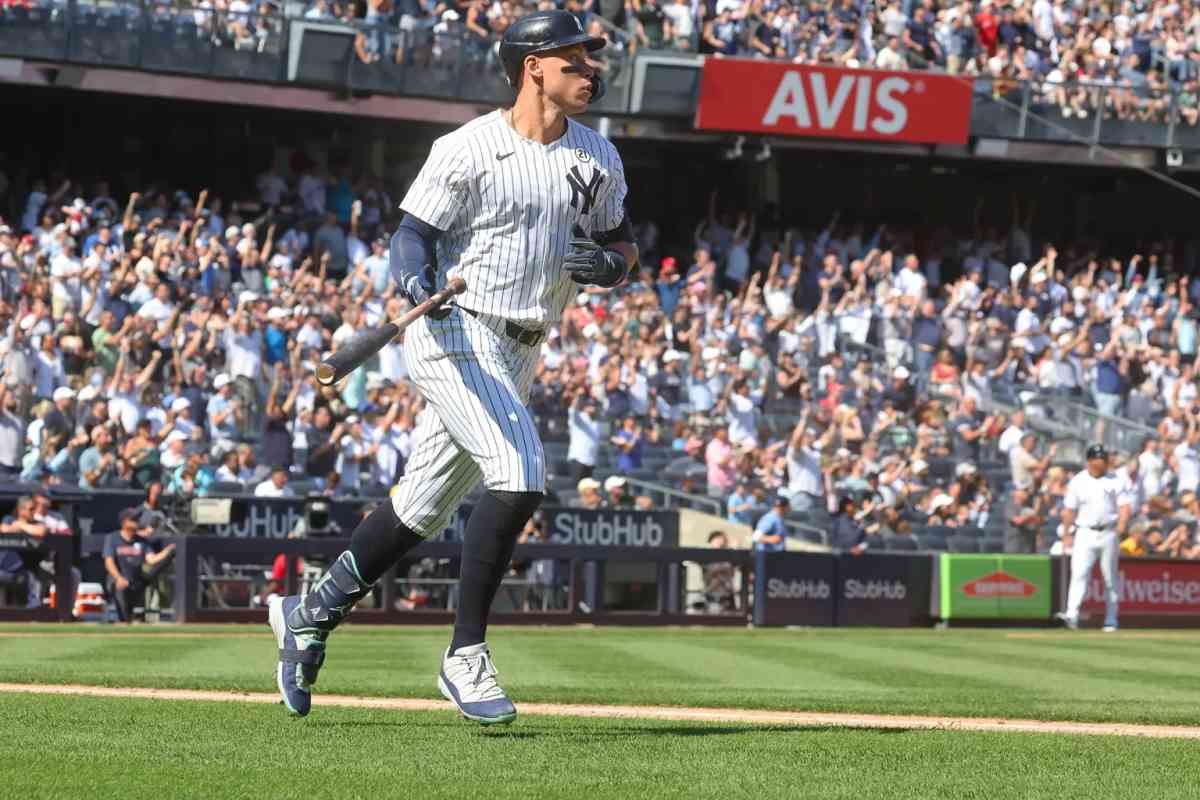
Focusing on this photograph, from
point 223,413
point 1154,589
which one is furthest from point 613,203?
point 1154,589

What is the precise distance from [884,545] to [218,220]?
860 cm

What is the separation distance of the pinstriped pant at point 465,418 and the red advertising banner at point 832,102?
71.9 feet

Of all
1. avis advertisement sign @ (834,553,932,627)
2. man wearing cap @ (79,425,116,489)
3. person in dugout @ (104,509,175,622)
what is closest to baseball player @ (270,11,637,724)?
person in dugout @ (104,509,175,622)

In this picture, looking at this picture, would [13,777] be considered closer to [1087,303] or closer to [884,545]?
[884,545]

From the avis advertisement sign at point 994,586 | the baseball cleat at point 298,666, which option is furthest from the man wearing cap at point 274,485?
the baseball cleat at point 298,666

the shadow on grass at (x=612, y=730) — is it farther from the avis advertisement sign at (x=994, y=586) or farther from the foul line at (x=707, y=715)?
the avis advertisement sign at (x=994, y=586)

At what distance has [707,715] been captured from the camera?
7254mm

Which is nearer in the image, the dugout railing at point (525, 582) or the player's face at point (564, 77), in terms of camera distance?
the player's face at point (564, 77)

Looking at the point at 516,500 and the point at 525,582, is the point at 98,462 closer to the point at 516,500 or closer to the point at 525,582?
the point at 525,582

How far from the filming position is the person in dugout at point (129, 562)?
16938 mm

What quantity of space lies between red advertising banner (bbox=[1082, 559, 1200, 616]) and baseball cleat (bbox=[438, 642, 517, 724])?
16156 millimetres

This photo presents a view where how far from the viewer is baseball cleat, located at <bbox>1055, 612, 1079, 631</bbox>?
19344mm

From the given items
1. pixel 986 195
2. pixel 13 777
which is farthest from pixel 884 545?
pixel 13 777

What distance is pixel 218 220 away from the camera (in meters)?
23.2
